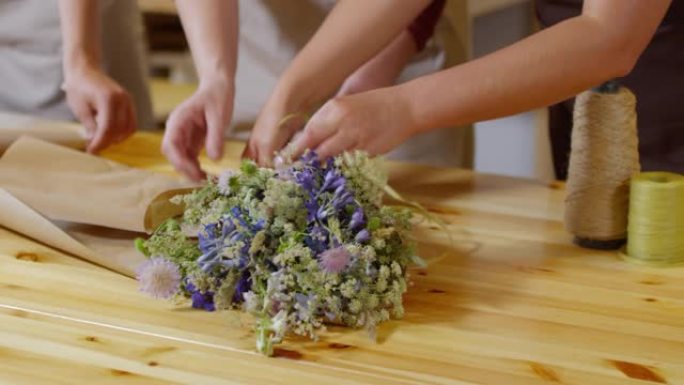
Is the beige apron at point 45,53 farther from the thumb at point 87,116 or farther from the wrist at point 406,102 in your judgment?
the wrist at point 406,102

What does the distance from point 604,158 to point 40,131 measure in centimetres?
88

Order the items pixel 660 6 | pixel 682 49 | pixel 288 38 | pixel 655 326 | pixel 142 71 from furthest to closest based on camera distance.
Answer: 1. pixel 142 71
2. pixel 288 38
3. pixel 682 49
4. pixel 660 6
5. pixel 655 326

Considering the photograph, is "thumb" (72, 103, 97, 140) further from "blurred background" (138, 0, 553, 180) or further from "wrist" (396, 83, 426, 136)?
"blurred background" (138, 0, 553, 180)

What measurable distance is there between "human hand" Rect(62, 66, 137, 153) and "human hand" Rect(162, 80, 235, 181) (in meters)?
0.26

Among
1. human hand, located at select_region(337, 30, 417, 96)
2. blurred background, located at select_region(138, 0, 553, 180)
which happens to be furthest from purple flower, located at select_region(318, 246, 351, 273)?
blurred background, located at select_region(138, 0, 553, 180)

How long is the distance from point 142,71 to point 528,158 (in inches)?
37.2

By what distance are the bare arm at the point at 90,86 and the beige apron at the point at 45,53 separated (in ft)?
0.69

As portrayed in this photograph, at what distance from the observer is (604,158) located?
1316 mm

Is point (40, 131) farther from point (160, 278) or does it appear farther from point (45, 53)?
point (160, 278)

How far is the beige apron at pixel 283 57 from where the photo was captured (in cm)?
188

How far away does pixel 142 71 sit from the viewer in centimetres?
225

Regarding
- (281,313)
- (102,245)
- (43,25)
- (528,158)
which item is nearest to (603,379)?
(281,313)

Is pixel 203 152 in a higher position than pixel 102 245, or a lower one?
higher

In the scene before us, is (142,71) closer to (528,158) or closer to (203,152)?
(203,152)
